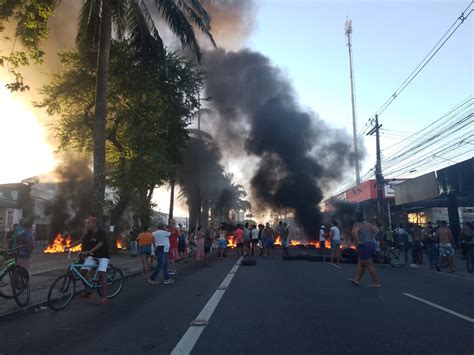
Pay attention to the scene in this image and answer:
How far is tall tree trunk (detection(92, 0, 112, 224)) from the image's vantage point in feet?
42.1

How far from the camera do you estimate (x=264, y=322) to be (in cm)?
555

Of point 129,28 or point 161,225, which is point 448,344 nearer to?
point 161,225

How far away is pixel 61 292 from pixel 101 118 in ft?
24.8

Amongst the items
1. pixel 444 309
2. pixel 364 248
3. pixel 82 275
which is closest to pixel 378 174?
pixel 364 248

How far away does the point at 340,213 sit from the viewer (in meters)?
36.8

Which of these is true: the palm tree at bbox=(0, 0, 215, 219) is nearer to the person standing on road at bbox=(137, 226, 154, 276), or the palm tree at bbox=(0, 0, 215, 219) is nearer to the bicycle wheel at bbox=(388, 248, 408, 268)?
the person standing on road at bbox=(137, 226, 154, 276)

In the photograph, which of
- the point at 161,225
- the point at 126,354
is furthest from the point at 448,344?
the point at 161,225

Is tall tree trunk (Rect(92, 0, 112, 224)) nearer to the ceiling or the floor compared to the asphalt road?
nearer to the ceiling

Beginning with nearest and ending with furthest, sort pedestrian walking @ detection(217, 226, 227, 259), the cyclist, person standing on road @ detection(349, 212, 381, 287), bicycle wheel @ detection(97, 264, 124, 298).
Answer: the cyclist → bicycle wheel @ detection(97, 264, 124, 298) → person standing on road @ detection(349, 212, 381, 287) → pedestrian walking @ detection(217, 226, 227, 259)

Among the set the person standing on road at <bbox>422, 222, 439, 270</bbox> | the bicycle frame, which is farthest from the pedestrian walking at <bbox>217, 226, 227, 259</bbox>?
the bicycle frame

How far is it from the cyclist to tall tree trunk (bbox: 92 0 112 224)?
17.0ft

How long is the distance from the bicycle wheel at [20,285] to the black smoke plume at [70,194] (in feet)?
89.6

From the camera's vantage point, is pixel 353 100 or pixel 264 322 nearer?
pixel 264 322

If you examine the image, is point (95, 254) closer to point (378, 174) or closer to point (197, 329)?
point (197, 329)
